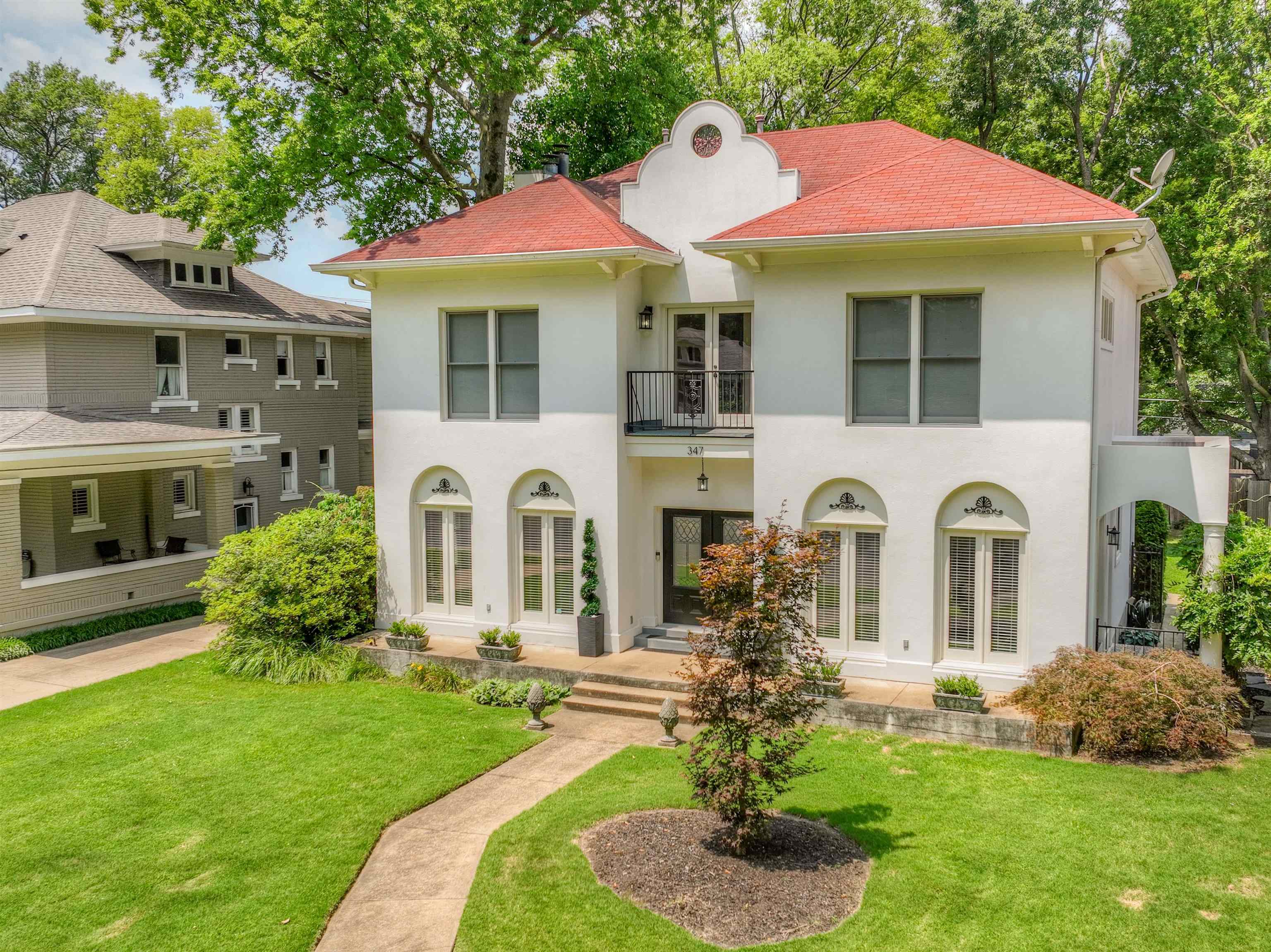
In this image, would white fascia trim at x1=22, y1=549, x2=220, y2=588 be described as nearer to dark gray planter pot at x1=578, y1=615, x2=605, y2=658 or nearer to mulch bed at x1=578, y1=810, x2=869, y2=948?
dark gray planter pot at x1=578, y1=615, x2=605, y2=658

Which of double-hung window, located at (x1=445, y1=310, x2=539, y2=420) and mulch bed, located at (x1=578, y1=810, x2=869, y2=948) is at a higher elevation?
double-hung window, located at (x1=445, y1=310, x2=539, y2=420)

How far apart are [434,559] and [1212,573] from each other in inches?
472

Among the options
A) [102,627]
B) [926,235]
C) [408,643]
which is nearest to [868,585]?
[926,235]

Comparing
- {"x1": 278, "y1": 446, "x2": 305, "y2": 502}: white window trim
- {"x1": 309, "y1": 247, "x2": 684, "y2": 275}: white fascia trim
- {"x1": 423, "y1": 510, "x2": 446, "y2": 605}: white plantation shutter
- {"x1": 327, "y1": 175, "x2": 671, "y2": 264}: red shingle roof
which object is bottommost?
{"x1": 423, "y1": 510, "x2": 446, "y2": 605}: white plantation shutter

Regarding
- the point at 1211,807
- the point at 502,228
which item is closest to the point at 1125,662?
the point at 1211,807

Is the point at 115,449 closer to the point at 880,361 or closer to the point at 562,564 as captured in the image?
the point at 562,564

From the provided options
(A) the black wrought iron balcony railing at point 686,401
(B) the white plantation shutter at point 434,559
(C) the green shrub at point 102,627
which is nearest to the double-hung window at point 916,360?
(A) the black wrought iron balcony railing at point 686,401

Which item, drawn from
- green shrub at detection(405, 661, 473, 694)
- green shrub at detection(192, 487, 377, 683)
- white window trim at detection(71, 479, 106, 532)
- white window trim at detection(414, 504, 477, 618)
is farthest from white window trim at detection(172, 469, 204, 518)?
green shrub at detection(405, 661, 473, 694)

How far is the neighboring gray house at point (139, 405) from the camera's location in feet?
63.3

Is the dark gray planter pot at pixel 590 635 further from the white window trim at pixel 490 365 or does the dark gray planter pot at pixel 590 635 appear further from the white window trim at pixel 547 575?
the white window trim at pixel 490 365

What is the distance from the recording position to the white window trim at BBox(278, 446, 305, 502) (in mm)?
26641

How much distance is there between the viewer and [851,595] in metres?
14.3

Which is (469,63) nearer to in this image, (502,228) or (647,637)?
(502,228)

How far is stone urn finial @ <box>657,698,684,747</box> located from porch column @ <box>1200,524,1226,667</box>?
6.98 m
